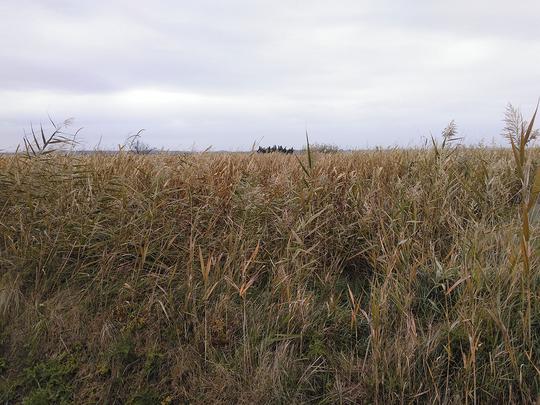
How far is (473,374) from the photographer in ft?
7.52

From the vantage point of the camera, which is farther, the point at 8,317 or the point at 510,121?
the point at 8,317

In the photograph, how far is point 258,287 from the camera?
10.4 feet

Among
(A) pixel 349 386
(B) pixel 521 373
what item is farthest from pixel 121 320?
(B) pixel 521 373

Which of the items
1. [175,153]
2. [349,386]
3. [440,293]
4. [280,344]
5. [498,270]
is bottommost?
[349,386]

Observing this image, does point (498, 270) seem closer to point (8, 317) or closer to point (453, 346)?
point (453, 346)

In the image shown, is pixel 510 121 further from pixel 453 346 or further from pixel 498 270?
pixel 453 346

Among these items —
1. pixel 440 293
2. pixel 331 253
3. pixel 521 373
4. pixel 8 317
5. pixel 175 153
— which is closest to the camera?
pixel 521 373

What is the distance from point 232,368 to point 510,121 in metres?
2.35

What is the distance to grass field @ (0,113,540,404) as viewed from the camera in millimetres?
2428

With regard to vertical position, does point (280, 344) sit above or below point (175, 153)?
below

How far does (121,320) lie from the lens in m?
2.91

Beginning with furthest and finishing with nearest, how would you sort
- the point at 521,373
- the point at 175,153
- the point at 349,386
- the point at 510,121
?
the point at 175,153 → the point at 510,121 → the point at 349,386 → the point at 521,373

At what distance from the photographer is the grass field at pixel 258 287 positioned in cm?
243

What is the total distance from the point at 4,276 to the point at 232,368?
6.75 feet
